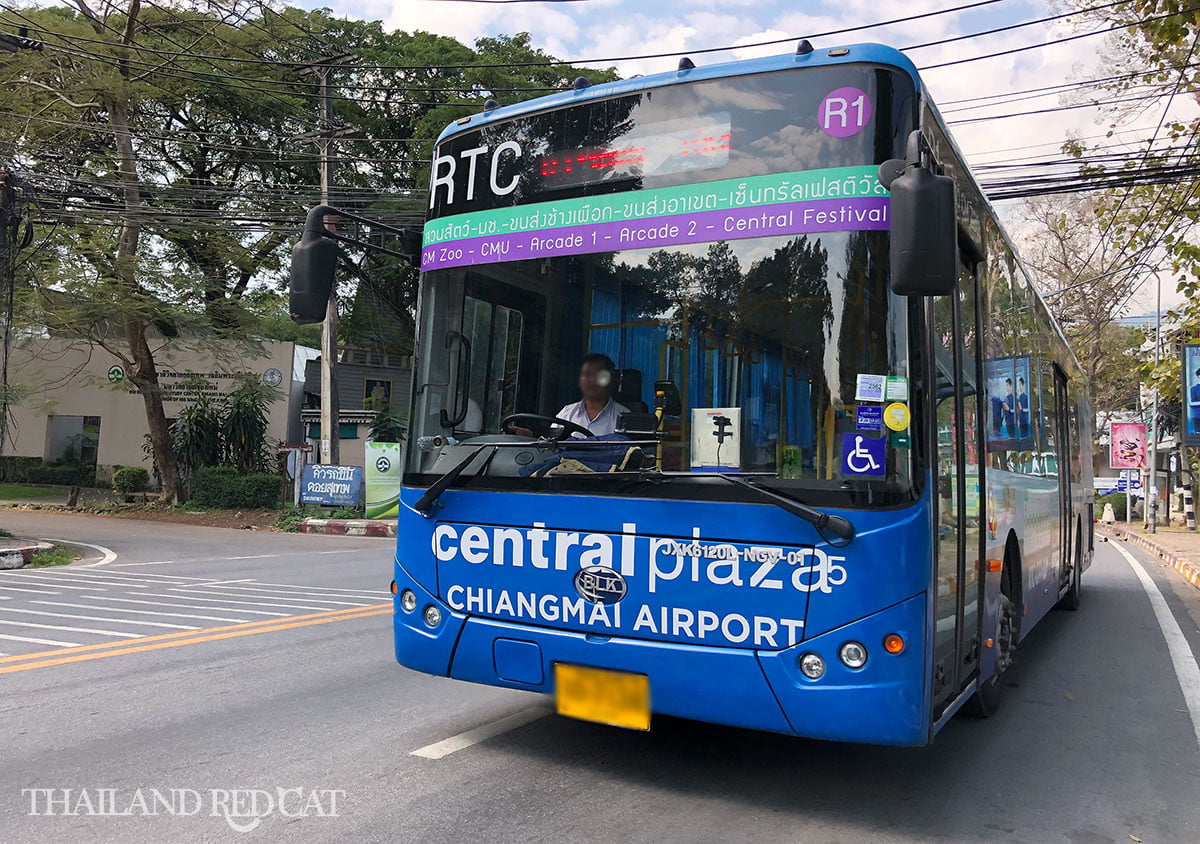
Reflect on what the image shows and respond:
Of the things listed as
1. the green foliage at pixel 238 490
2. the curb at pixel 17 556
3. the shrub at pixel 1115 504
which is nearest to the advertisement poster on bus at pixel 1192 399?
the curb at pixel 17 556

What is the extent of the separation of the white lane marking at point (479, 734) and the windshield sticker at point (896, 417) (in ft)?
8.81

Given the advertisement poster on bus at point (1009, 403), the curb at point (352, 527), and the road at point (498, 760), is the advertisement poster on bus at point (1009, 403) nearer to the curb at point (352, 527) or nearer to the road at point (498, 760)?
the road at point (498, 760)

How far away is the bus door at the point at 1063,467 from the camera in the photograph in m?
8.79

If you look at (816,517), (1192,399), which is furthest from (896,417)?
(1192,399)

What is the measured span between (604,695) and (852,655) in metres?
1.09

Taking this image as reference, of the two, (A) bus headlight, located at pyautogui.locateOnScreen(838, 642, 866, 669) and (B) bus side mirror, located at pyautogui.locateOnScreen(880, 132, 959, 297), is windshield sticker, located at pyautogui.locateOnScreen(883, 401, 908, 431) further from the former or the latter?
(A) bus headlight, located at pyautogui.locateOnScreen(838, 642, 866, 669)

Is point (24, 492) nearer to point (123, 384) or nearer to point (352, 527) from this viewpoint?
point (123, 384)

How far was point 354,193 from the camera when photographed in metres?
28.2

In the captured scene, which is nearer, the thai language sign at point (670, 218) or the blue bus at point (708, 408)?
the blue bus at point (708, 408)

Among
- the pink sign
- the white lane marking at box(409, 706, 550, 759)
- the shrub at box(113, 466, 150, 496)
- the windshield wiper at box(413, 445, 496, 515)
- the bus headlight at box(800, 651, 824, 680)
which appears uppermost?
the pink sign

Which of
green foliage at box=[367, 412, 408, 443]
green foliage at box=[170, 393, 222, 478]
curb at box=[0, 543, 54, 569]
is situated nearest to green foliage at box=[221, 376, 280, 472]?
green foliage at box=[170, 393, 222, 478]

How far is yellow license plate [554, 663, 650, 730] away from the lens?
4.21 meters

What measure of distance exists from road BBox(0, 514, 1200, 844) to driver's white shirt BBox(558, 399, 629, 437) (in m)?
1.62

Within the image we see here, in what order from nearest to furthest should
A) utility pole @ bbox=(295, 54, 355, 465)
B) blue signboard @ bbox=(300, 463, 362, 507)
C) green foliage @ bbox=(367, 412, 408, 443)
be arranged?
utility pole @ bbox=(295, 54, 355, 465)
blue signboard @ bbox=(300, 463, 362, 507)
green foliage @ bbox=(367, 412, 408, 443)
